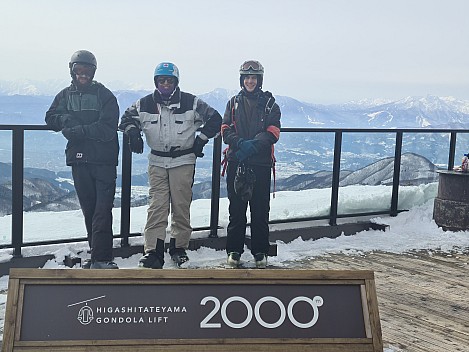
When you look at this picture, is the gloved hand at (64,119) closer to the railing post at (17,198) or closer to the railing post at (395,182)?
the railing post at (17,198)

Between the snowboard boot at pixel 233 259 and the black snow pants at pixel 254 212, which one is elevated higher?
the black snow pants at pixel 254 212

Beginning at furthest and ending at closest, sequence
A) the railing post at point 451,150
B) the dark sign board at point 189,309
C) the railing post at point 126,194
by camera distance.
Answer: the railing post at point 451,150
the railing post at point 126,194
the dark sign board at point 189,309

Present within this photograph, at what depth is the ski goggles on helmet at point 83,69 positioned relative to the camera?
19.3 ft

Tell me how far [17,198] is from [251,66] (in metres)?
2.44

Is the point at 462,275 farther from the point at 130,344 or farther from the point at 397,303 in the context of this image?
the point at 130,344

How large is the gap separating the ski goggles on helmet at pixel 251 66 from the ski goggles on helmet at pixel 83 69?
1390 millimetres

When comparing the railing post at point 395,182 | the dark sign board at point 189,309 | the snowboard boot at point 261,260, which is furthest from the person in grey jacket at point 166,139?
the railing post at point 395,182

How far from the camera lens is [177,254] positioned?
258 inches

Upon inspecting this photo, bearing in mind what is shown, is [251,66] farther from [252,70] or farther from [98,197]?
[98,197]

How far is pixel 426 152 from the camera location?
9.65m

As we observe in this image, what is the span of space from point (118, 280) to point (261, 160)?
3370mm

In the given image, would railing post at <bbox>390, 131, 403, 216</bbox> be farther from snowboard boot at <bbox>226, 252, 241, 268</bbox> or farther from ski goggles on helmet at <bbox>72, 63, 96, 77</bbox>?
ski goggles on helmet at <bbox>72, 63, 96, 77</bbox>

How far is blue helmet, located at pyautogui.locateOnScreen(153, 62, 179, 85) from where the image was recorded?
6.16m

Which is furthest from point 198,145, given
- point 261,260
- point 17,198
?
point 17,198
